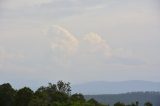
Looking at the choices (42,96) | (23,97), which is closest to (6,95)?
(23,97)

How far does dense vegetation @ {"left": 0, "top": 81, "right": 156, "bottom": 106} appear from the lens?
7821 cm

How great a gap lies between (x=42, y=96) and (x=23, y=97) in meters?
7.29

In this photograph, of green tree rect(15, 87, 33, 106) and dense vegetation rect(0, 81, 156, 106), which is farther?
green tree rect(15, 87, 33, 106)

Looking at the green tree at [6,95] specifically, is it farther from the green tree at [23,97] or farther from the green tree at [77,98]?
the green tree at [77,98]

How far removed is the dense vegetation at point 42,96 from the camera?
78.2 meters

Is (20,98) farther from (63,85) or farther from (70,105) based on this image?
(70,105)

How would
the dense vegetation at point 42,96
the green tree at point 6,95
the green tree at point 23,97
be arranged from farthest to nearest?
the green tree at point 6,95
the green tree at point 23,97
the dense vegetation at point 42,96

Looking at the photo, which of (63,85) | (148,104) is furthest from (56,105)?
(148,104)

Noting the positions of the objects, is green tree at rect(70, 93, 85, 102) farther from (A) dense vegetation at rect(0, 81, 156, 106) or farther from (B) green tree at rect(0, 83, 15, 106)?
(B) green tree at rect(0, 83, 15, 106)

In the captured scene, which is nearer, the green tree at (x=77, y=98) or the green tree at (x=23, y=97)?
the green tree at (x=77, y=98)

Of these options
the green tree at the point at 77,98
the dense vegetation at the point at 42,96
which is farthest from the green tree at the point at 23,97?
the green tree at the point at 77,98

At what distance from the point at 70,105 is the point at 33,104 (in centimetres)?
855

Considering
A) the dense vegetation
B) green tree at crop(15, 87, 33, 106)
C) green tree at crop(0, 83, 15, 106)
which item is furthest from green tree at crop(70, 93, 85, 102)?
green tree at crop(0, 83, 15, 106)

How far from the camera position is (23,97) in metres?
88.4
